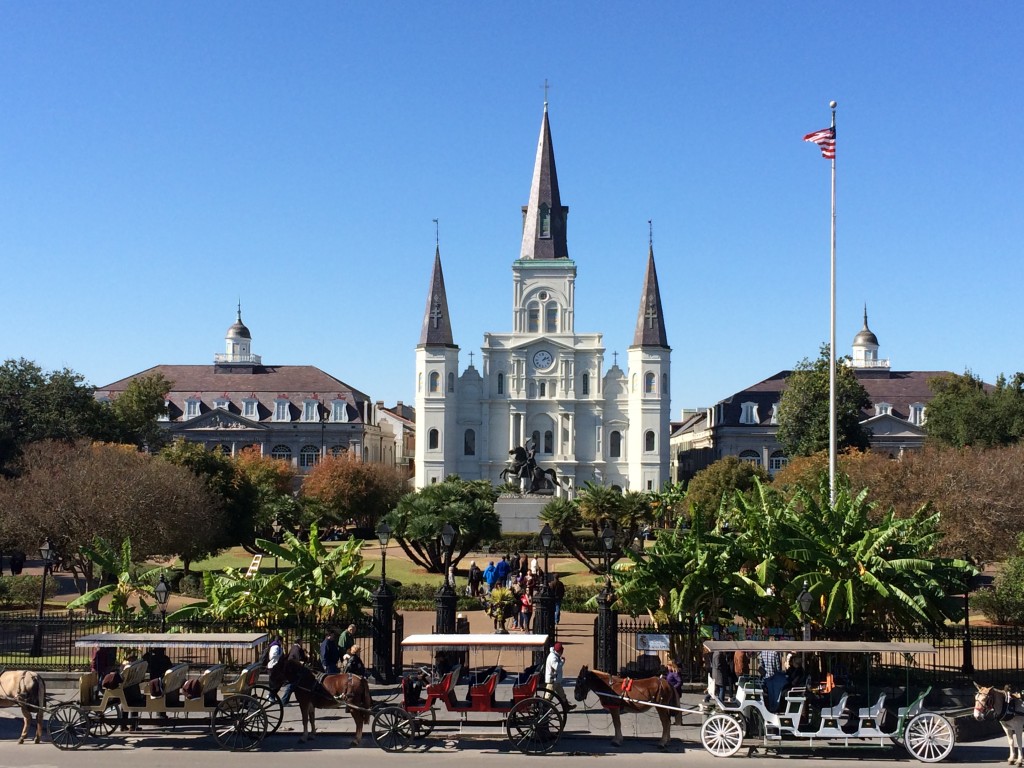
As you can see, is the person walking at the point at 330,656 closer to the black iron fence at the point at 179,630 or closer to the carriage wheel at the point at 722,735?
the black iron fence at the point at 179,630

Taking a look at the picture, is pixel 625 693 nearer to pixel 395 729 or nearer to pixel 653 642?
pixel 653 642

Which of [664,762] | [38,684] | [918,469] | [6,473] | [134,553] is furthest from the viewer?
[6,473]

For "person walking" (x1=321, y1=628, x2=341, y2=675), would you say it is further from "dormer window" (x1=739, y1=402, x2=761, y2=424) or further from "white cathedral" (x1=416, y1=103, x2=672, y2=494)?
"dormer window" (x1=739, y1=402, x2=761, y2=424)

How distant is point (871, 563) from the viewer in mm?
20297

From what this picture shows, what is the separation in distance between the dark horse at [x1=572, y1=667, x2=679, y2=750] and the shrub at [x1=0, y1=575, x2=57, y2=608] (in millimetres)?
23116

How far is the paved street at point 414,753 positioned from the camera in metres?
15.3

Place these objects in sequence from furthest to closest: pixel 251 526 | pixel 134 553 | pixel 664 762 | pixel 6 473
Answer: pixel 6 473 → pixel 251 526 → pixel 134 553 → pixel 664 762

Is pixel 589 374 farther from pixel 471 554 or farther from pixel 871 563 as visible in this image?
pixel 871 563

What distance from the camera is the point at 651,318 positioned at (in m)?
89.6

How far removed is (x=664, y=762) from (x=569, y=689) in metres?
4.93

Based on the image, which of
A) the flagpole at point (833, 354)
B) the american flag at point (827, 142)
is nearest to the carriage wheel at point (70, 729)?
the flagpole at point (833, 354)

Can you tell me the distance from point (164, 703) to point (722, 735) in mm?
8246

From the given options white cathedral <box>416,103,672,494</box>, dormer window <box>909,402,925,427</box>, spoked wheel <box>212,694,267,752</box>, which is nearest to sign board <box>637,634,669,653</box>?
spoked wheel <box>212,694,267,752</box>

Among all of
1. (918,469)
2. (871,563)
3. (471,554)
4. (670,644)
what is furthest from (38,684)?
(471,554)
